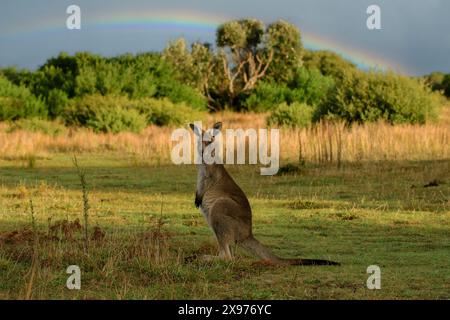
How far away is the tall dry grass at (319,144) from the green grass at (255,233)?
5.45ft

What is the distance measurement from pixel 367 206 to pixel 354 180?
4123mm

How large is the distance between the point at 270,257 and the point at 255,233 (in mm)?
2899

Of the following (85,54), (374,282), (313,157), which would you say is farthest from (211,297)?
(85,54)

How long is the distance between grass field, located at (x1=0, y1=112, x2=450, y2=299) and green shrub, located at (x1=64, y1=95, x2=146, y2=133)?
12.6 meters

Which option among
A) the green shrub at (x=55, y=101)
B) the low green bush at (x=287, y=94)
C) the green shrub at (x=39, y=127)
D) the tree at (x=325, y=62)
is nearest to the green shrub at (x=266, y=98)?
the low green bush at (x=287, y=94)

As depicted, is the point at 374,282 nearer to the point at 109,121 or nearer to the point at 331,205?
the point at 331,205

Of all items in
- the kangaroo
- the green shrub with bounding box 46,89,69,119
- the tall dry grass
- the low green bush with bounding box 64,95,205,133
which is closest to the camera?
the kangaroo

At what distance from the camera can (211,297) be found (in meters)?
7.36

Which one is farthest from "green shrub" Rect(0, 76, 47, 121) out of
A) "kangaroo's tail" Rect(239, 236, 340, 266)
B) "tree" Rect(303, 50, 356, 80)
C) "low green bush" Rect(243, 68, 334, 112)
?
"tree" Rect(303, 50, 356, 80)

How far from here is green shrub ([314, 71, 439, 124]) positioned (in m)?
29.9

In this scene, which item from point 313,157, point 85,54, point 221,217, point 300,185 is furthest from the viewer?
point 85,54

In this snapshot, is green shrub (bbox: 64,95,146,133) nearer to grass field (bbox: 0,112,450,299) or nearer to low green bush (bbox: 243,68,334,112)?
grass field (bbox: 0,112,450,299)

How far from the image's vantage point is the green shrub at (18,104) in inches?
1540

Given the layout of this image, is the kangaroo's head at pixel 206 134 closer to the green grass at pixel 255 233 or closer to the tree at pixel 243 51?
the green grass at pixel 255 233
